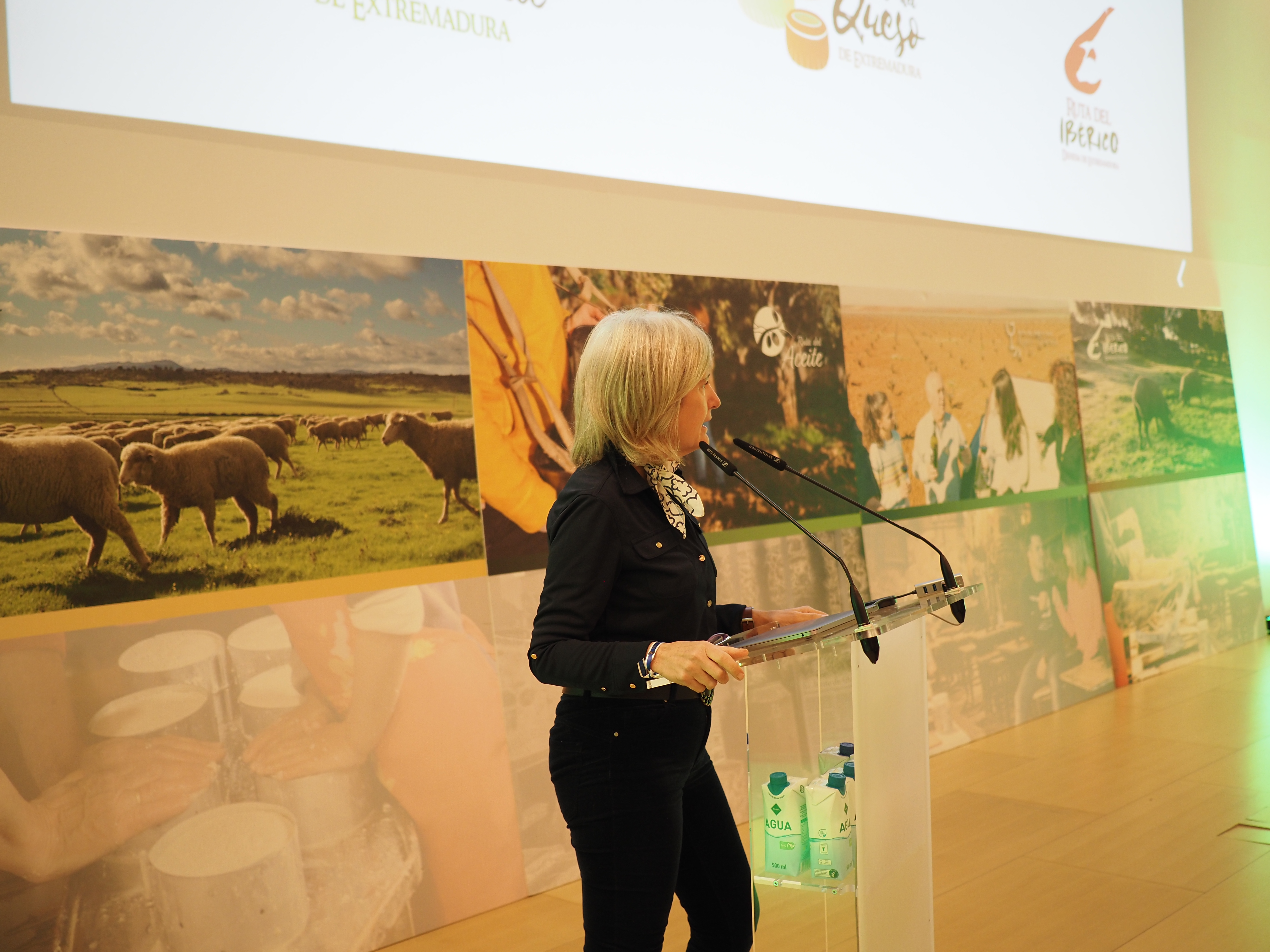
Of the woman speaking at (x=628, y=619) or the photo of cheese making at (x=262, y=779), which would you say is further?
the photo of cheese making at (x=262, y=779)

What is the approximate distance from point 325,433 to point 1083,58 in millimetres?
3971

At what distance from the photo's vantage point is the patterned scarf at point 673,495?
151 cm

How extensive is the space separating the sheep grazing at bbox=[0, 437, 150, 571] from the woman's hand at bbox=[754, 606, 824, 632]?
4.51 ft

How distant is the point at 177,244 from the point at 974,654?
125 inches

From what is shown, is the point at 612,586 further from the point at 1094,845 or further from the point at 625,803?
the point at 1094,845

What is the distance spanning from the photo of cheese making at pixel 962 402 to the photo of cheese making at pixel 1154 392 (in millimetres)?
184

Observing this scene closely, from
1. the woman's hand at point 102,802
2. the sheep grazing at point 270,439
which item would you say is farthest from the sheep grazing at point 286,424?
the woman's hand at point 102,802

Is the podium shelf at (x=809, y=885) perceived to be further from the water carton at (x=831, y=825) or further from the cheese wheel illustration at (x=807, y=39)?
the cheese wheel illustration at (x=807, y=39)

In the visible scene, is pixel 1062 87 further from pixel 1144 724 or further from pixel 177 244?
pixel 177 244

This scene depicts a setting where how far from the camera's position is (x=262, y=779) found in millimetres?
2324

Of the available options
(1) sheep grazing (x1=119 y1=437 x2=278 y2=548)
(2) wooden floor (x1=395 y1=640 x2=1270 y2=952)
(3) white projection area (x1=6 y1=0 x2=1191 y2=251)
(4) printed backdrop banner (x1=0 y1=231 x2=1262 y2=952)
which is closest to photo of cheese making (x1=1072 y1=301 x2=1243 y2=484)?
(3) white projection area (x1=6 y1=0 x2=1191 y2=251)

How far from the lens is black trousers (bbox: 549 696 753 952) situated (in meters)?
1.40

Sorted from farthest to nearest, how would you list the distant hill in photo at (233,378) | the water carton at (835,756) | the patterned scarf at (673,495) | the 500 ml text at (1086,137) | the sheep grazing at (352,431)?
the 500 ml text at (1086,137) → the sheep grazing at (352,431) → the distant hill in photo at (233,378) → the water carton at (835,756) → the patterned scarf at (673,495)

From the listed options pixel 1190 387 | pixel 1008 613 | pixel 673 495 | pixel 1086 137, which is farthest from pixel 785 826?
pixel 1190 387
